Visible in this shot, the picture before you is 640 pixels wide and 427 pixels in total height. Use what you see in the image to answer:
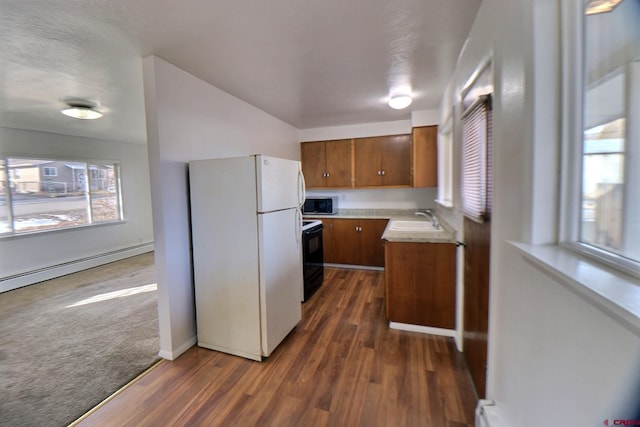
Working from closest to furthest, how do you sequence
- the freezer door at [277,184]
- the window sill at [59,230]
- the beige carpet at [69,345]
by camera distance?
the beige carpet at [69,345]
the freezer door at [277,184]
the window sill at [59,230]

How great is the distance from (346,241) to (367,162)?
137 cm

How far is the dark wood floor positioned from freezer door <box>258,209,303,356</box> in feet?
0.61

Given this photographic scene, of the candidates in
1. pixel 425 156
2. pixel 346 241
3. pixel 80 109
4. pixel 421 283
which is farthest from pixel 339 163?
pixel 80 109

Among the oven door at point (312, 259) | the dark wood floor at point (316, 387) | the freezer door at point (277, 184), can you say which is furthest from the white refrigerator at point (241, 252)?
the oven door at point (312, 259)

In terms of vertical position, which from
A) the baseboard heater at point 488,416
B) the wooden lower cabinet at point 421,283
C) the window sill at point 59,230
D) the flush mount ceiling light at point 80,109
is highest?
the flush mount ceiling light at point 80,109

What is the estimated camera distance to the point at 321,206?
4855 mm

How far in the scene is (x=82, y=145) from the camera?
16.3 feet

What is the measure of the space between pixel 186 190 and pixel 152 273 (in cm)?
299

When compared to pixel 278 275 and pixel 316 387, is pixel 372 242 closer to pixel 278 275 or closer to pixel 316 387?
pixel 278 275

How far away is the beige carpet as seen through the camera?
1.84 metres

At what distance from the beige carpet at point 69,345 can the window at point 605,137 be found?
2.78m

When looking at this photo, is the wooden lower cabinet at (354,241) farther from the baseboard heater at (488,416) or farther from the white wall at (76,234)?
the white wall at (76,234)

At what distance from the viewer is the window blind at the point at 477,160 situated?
155cm

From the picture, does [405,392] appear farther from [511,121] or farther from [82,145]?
[82,145]
